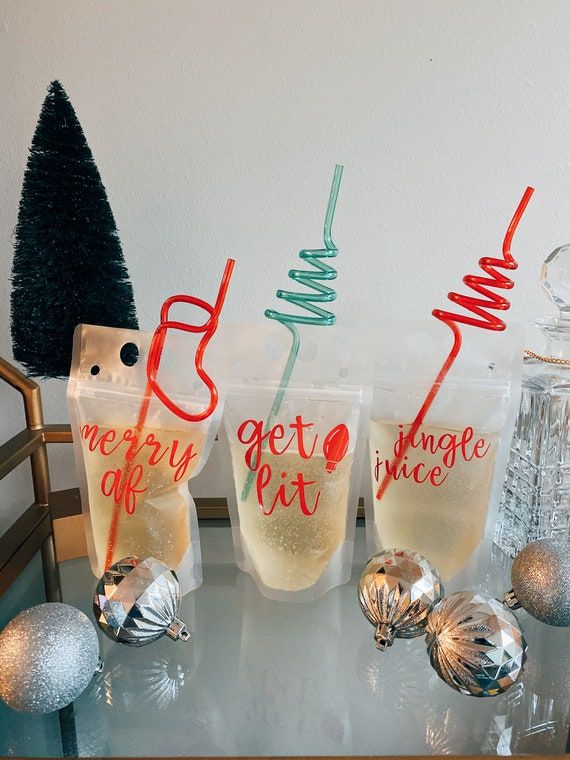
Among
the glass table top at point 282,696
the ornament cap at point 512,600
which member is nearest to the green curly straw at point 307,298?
the glass table top at point 282,696

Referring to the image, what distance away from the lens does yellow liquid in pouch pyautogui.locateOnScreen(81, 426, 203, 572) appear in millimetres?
A: 589

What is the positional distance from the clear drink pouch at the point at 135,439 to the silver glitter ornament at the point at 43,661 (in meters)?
0.16

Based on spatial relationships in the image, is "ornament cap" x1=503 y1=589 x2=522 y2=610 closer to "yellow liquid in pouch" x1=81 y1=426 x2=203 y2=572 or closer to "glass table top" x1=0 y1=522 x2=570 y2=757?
"glass table top" x1=0 y1=522 x2=570 y2=757

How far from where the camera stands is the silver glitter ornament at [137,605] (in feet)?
1.57

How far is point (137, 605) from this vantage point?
1.57 feet

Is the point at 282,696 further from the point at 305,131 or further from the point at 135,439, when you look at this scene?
the point at 305,131

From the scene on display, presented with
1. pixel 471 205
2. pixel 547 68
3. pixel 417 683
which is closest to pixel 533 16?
pixel 547 68

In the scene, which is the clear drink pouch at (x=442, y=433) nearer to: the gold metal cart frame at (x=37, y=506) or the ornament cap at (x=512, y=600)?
the ornament cap at (x=512, y=600)

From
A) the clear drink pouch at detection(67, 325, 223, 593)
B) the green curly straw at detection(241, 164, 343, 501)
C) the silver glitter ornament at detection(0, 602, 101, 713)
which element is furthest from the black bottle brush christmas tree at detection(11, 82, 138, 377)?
the silver glitter ornament at detection(0, 602, 101, 713)

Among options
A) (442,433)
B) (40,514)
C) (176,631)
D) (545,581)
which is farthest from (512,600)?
(40,514)

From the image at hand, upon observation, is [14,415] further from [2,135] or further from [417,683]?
[417,683]

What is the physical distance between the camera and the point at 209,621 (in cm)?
57

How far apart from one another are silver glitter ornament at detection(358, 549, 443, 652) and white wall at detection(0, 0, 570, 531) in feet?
1.05

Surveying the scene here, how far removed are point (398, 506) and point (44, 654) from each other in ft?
1.08
